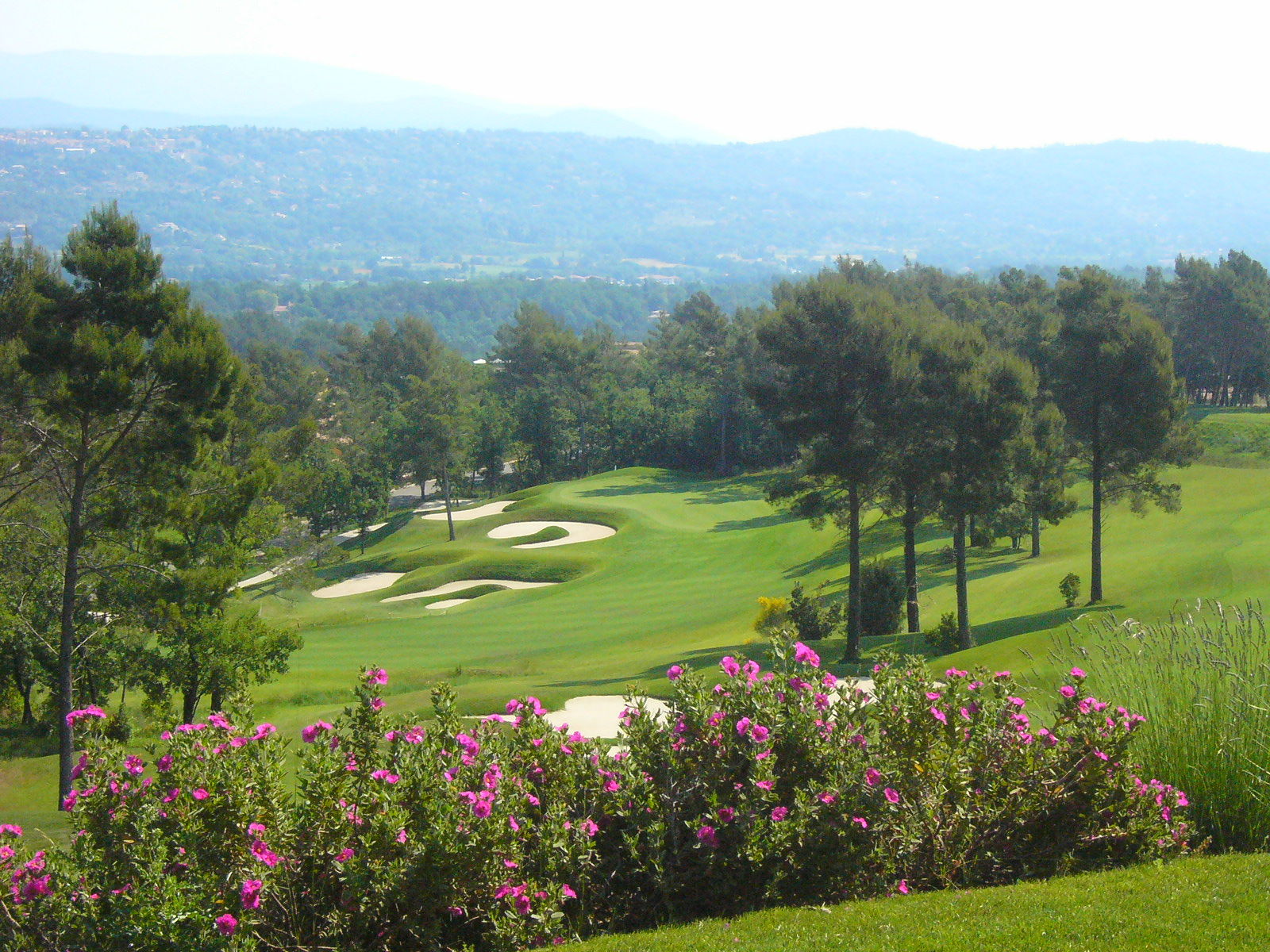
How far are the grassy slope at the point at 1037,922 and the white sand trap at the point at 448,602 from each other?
36449 millimetres

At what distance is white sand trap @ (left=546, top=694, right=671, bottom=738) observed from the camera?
2019cm

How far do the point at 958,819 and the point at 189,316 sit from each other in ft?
55.4

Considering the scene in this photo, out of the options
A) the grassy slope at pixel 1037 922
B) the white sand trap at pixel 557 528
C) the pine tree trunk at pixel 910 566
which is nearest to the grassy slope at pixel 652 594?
the white sand trap at pixel 557 528

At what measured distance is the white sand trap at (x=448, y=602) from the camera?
42.8 m

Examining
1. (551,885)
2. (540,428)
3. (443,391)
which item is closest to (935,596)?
(551,885)

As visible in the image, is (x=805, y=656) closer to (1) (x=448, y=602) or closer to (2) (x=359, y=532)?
(1) (x=448, y=602)

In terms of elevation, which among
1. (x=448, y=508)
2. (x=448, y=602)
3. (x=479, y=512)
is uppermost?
(x=448, y=508)

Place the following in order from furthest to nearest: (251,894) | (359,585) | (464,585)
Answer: (359,585) < (464,585) < (251,894)

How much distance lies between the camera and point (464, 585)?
45656 millimetres

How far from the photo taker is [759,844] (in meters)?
7.16

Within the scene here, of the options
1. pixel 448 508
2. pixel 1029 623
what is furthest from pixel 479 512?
pixel 1029 623

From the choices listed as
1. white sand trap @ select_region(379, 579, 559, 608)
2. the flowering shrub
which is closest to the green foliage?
white sand trap @ select_region(379, 579, 559, 608)

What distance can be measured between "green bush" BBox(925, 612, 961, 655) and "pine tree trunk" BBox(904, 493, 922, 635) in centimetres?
250

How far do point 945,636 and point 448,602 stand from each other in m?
24.0
